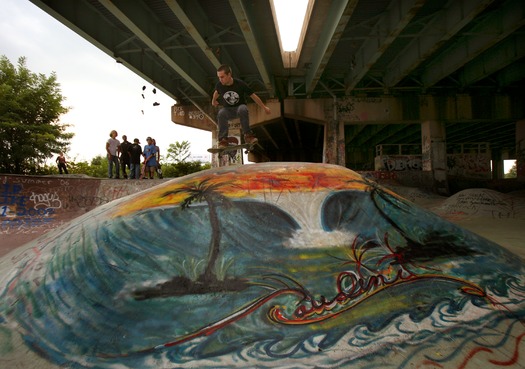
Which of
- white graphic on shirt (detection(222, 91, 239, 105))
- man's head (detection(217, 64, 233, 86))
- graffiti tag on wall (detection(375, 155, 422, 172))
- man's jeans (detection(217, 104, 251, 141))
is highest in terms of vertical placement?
man's head (detection(217, 64, 233, 86))

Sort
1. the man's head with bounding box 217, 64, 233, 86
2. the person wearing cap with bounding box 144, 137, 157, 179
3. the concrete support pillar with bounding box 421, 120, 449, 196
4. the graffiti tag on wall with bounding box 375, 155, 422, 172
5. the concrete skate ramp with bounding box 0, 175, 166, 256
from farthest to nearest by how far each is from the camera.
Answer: the graffiti tag on wall with bounding box 375, 155, 422, 172 < the concrete support pillar with bounding box 421, 120, 449, 196 < the person wearing cap with bounding box 144, 137, 157, 179 < the concrete skate ramp with bounding box 0, 175, 166, 256 < the man's head with bounding box 217, 64, 233, 86

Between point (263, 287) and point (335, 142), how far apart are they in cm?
1495

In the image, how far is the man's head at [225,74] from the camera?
5.37 m

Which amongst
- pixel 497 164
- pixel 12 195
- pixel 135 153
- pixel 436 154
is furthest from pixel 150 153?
pixel 497 164

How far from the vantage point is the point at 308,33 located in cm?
1159

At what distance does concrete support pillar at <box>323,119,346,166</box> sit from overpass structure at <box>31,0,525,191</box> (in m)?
0.06

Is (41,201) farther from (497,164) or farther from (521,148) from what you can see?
(497,164)

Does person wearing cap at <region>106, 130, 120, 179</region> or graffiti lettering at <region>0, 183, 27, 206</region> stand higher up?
person wearing cap at <region>106, 130, 120, 179</region>

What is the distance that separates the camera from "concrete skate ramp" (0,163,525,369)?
2.02 metres

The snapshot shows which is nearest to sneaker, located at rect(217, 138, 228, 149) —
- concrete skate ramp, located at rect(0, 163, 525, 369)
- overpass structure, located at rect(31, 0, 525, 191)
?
concrete skate ramp, located at rect(0, 163, 525, 369)

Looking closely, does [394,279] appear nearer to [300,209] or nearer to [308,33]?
[300,209]

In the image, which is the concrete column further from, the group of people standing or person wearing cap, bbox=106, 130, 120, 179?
person wearing cap, bbox=106, 130, 120, 179

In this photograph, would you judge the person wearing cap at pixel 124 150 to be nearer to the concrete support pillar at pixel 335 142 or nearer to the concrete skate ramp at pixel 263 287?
the concrete skate ramp at pixel 263 287

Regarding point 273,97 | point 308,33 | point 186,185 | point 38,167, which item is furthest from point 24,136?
point 186,185
